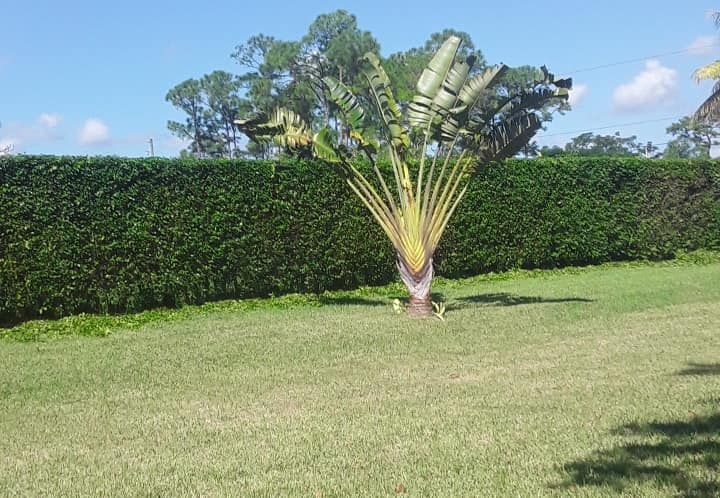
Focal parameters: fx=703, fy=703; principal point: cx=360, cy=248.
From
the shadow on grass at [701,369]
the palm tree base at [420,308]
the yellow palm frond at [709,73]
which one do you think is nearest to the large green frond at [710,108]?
the yellow palm frond at [709,73]

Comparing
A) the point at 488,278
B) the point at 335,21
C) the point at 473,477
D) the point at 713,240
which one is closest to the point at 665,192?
the point at 713,240

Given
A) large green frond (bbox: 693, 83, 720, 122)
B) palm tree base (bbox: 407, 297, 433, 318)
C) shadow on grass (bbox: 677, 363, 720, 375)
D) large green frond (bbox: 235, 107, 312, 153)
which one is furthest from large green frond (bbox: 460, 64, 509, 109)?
large green frond (bbox: 693, 83, 720, 122)

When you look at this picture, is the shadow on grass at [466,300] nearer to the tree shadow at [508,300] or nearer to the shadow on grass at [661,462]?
the tree shadow at [508,300]

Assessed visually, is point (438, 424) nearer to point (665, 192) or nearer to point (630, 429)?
point (630, 429)

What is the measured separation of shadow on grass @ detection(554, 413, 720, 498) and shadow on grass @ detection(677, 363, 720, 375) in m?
1.88

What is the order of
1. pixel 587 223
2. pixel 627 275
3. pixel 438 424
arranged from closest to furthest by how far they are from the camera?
pixel 438 424, pixel 627 275, pixel 587 223

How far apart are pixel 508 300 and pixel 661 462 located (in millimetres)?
8699

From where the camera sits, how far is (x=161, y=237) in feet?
39.6

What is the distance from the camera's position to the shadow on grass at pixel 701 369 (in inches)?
266

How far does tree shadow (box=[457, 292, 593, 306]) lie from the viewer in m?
12.5

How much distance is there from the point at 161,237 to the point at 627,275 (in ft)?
35.8

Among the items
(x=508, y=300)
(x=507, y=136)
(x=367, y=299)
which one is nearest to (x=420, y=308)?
(x=508, y=300)

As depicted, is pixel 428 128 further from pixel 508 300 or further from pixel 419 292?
pixel 508 300

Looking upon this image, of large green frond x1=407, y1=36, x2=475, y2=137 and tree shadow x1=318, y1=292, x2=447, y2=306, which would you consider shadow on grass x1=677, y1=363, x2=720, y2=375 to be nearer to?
large green frond x1=407, y1=36, x2=475, y2=137
